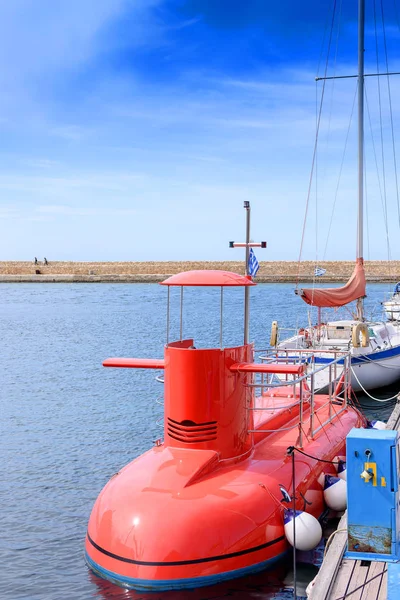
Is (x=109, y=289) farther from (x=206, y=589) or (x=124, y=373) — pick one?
(x=206, y=589)

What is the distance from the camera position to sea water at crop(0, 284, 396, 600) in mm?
11055

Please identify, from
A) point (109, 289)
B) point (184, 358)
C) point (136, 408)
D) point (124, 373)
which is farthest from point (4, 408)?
point (109, 289)

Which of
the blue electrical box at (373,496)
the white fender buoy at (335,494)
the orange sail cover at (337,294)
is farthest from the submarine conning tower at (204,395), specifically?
the orange sail cover at (337,294)

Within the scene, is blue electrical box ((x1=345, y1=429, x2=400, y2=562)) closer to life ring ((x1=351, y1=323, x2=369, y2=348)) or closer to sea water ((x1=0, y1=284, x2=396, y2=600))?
sea water ((x1=0, y1=284, x2=396, y2=600))

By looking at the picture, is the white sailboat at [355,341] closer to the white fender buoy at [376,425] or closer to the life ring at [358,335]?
the life ring at [358,335]

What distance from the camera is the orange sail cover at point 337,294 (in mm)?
23391

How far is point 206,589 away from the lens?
9.76m

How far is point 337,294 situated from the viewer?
969 inches

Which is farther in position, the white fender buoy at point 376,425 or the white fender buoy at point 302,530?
the white fender buoy at point 376,425

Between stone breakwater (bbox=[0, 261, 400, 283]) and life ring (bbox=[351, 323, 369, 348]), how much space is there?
85.3m

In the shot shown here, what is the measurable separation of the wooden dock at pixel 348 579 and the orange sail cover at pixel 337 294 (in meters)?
14.6

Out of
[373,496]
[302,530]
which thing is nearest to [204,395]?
[302,530]

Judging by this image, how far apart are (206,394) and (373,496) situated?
335cm

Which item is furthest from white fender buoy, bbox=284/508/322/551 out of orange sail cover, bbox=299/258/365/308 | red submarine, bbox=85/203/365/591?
orange sail cover, bbox=299/258/365/308
